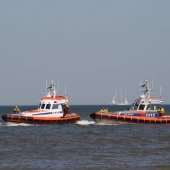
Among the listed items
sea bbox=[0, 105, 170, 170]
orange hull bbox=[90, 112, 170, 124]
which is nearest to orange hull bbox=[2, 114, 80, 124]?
orange hull bbox=[90, 112, 170, 124]

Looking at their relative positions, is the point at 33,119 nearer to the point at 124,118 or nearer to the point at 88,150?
the point at 124,118

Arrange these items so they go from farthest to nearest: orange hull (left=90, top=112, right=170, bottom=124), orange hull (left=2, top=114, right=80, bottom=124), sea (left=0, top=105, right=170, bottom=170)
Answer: orange hull (left=2, top=114, right=80, bottom=124), orange hull (left=90, top=112, right=170, bottom=124), sea (left=0, top=105, right=170, bottom=170)

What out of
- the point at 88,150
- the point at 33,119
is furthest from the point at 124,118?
the point at 88,150

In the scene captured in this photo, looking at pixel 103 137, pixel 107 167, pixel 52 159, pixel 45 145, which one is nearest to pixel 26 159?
pixel 52 159

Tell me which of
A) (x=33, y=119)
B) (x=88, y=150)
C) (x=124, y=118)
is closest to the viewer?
(x=88, y=150)

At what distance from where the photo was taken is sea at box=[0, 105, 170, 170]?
2803 cm

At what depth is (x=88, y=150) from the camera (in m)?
35.0

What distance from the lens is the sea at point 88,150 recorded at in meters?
28.0

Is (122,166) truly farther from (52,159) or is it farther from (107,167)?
(52,159)

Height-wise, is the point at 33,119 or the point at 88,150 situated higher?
the point at 33,119

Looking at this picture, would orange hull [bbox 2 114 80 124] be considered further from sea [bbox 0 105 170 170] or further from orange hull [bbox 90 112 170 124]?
sea [bbox 0 105 170 170]

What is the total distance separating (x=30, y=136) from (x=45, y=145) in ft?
28.5

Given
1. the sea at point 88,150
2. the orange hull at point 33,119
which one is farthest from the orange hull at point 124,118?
the sea at point 88,150

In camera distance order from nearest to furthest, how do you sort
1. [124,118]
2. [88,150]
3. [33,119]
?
[88,150]
[124,118]
[33,119]
